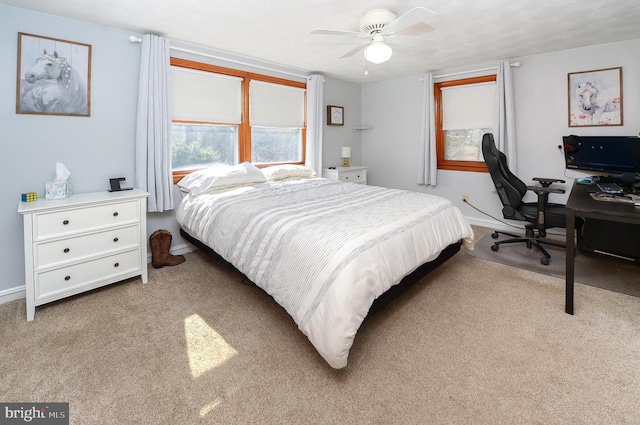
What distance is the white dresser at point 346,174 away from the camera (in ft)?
15.4

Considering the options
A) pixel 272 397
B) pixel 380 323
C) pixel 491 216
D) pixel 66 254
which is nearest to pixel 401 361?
pixel 380 323

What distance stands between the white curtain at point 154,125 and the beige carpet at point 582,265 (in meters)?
3.36

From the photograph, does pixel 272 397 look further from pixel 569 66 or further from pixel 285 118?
pixel 569 66

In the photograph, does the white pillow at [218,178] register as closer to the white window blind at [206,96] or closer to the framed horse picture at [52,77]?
the white window blind at [206,96]

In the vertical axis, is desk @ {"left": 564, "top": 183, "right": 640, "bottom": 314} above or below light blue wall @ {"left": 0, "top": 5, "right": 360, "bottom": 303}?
below

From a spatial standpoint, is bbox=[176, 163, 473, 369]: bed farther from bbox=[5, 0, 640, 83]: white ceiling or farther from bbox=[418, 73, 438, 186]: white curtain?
bbox=[418, 73, 438, 186]: white curtain

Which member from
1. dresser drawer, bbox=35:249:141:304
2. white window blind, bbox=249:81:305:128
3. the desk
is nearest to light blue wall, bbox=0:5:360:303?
dresser drawer, bbox=35:249:141:304

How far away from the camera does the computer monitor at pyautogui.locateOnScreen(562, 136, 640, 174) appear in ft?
10.3

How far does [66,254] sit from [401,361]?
2442 mm

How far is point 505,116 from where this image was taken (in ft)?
13.0

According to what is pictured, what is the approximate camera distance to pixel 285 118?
430cm

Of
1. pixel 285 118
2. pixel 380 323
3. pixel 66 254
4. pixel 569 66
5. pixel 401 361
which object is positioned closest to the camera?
pixel 401 361

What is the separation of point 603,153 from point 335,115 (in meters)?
3.44

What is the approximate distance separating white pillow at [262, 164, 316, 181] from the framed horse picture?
70.7 inches
